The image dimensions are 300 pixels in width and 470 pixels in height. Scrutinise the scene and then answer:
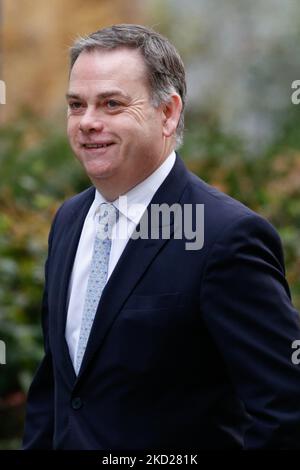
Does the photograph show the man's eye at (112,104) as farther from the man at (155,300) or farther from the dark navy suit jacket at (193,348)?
the dark navy suit jacket at (193,348)

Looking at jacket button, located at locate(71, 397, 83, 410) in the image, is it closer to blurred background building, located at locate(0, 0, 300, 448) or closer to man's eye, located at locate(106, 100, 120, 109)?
man's eye, located at locate(106, 100, 120, 109)

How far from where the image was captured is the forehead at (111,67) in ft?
9.18

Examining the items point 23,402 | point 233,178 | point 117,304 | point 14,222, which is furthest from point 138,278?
point 233,178

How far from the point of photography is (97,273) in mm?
2871

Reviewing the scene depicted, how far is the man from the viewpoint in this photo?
256 centimetres

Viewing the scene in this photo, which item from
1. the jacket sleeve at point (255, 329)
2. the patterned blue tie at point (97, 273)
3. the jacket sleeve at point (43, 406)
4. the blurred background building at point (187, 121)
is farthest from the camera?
the blurred background building at point (187, 121)

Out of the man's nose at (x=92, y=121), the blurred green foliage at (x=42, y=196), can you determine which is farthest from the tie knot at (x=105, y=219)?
the blurred green foliage at (x=42, y=196)

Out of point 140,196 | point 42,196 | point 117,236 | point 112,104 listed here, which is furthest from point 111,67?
point 42,196

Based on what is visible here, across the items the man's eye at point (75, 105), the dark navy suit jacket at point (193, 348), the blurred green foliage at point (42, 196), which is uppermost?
the man's eye at point (75, 105)

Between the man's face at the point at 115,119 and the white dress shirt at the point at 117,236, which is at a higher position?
the man's face at the point at 115,119

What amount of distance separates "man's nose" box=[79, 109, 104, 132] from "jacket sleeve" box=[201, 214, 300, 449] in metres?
0.48

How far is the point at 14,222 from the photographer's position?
622 cm

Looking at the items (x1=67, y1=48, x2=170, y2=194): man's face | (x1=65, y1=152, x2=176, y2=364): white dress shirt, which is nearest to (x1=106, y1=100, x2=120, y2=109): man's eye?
(x1=67, y1=48, x2=170, y2=194): man's face
